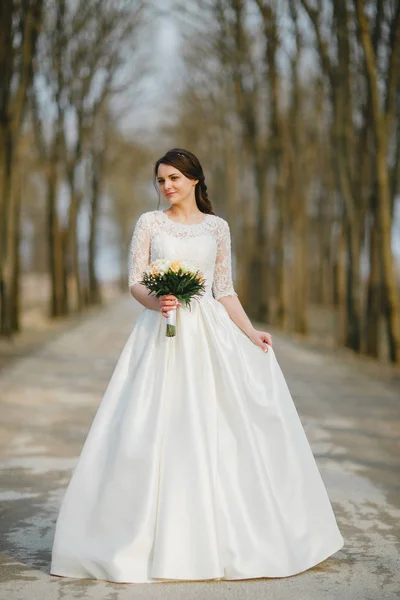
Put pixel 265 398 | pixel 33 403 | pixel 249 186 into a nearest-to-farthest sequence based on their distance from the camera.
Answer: pixel 265 398
pixel 33 403
pixel 249 186

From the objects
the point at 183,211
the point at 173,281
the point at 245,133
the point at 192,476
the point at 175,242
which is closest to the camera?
the point at 192,476

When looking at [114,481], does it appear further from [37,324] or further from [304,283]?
[37,324]

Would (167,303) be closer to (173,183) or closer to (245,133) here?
(173,183)

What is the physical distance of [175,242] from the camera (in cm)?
464

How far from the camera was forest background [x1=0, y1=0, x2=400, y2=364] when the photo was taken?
15.7 meters

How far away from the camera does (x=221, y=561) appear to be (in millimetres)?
4211

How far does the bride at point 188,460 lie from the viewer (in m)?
4.18

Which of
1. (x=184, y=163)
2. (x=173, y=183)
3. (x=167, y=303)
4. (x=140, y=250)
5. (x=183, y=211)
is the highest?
(x=184, y=163)

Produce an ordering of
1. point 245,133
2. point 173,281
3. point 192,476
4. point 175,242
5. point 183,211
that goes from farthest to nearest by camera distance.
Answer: point 245,133, point 183,211, point 175,242, point 173,281, point 192,476

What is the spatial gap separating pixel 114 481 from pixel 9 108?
13711mm

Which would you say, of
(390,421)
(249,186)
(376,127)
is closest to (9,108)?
(376,127)

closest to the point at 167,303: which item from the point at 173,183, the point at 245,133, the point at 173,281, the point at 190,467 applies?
the point at 173,281

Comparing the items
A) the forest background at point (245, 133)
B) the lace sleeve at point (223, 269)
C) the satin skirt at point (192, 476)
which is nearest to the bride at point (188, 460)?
the satin skirt at point (192, 476)

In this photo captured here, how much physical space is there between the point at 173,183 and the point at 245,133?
22.4m
